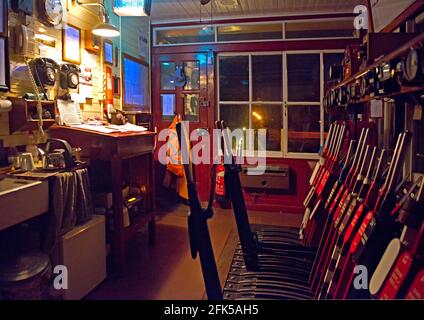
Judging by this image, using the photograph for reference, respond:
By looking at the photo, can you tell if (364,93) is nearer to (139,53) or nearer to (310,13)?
(310,13)

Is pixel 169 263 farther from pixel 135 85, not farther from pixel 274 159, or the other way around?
pixel 135 85

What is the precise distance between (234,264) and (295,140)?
2.51m

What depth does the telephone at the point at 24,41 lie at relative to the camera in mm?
2561

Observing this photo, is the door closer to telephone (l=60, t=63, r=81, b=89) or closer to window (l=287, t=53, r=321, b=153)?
window (l=287, t=53, r=321, b=153)

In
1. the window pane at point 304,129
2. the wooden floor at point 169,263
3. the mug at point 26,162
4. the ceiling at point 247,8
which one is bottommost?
the wooden floor at point 169,263

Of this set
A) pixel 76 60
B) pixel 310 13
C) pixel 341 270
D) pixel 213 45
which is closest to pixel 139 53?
pixel 213 45

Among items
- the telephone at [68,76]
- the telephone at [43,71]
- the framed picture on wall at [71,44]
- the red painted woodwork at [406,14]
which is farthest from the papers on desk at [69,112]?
the red painted woodwork at [406,14]

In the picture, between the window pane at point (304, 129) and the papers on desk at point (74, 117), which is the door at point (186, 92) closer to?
the window pane at point (304, 129)

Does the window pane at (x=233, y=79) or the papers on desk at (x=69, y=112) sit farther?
the window pane at (x=233, y=79)

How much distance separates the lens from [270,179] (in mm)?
4957

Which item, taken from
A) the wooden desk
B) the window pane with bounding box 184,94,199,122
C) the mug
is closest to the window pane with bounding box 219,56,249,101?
the window pane with bounding box 184,94,199,122

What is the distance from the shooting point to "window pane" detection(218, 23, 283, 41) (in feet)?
16.4

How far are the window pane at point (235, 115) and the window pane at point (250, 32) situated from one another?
0.95 m
